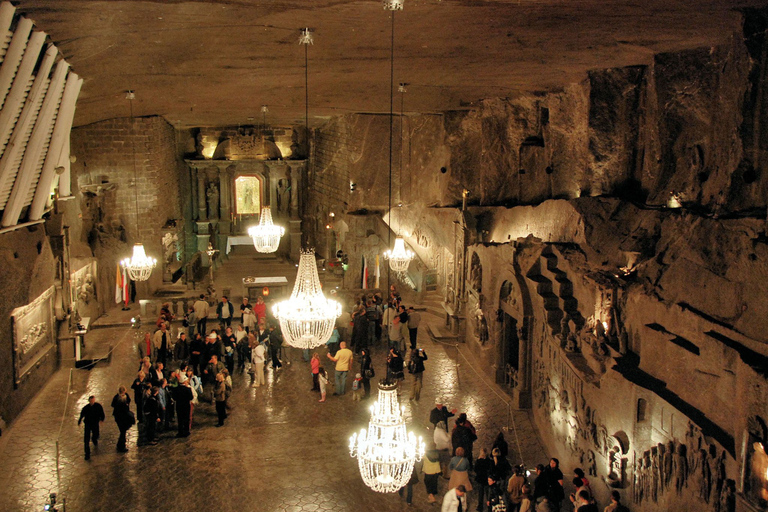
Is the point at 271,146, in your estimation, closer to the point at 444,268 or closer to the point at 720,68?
the point at 444,268

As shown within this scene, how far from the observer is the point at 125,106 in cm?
1510

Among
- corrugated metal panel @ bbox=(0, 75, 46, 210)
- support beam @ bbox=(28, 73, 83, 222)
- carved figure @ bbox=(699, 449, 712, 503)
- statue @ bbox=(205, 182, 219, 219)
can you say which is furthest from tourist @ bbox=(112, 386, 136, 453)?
statue @ bbox=(205, 182, 219, 219)

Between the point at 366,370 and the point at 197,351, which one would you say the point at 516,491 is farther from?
the point at 197,351

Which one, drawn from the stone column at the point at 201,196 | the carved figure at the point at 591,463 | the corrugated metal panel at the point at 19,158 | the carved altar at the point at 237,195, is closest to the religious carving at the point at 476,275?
the carved figure at the point at 591,463

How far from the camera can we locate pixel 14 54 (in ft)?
22.3

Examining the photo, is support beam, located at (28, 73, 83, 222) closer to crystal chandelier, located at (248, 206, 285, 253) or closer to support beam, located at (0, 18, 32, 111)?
support beam, located at (0, 18, 32, 111)

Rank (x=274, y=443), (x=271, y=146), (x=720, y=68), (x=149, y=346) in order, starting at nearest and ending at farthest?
(x=720, y=68) → (x=274, y=443) → (x=149, y=346) → (x=271, y=146)

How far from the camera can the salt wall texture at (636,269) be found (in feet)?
21.0

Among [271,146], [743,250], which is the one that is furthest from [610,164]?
[271,146]

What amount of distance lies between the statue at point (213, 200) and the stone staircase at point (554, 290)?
15904 mm

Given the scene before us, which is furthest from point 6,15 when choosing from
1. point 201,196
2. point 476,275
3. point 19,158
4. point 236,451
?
point 201,196

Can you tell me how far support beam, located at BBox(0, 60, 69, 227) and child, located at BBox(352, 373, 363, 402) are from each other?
5729mm

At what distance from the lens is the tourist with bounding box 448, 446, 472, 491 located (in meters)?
8.01

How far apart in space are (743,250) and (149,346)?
10.2 metres
